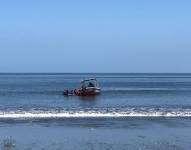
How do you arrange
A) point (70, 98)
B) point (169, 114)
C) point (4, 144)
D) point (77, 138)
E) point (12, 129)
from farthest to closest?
point (70, 98)
point (169, 114)
point (12, 129)
point (77, 138)
point (4, 144)

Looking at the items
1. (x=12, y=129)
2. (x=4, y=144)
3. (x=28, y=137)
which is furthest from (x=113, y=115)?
(x=4, y=144)

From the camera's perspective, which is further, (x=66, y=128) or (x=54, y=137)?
(x=66, y=128)

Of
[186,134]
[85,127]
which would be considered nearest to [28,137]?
[85,127]

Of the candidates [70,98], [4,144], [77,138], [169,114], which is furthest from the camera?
[70,98]

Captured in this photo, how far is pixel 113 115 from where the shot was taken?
138ft

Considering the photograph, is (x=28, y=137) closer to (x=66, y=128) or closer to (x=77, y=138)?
(x=77, y=138)

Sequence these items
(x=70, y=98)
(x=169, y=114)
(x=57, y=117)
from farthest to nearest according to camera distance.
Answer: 1. (x=70, y=98)
2. (x=169, y=114)
3. (x=57, y=117)

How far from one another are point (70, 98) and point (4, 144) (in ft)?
141

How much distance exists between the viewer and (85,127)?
3403 cm

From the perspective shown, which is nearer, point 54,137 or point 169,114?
point 54,137

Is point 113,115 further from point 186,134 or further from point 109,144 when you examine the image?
point 109,144

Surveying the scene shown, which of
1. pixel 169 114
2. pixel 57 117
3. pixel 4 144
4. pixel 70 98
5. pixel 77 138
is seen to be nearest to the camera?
pixel 4 144

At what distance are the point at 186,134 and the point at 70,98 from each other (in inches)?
1526

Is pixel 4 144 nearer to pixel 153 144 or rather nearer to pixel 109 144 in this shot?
pixel 109 144
